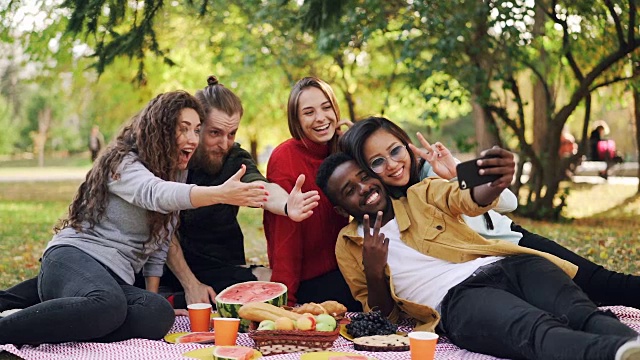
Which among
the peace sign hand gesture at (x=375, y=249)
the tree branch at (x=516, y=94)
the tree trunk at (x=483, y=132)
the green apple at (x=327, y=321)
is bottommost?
the green apple at (x=327, y=321)

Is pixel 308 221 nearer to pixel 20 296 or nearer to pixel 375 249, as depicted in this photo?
pixel 375 249

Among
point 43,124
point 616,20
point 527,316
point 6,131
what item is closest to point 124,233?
point 527,316

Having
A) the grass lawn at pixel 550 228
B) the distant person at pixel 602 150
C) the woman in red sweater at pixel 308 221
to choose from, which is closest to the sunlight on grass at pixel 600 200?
the grass lawn at pixel 550 228

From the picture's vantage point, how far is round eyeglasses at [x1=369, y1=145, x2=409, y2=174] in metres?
4.93

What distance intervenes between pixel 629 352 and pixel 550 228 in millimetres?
9080

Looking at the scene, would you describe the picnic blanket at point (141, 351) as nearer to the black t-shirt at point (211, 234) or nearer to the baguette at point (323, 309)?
the baguette at point (323, 309)

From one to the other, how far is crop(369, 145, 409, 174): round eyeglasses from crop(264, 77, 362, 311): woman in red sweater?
26.0 inches

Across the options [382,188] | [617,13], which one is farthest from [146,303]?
[617,13]

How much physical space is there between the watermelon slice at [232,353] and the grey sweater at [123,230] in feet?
3.18

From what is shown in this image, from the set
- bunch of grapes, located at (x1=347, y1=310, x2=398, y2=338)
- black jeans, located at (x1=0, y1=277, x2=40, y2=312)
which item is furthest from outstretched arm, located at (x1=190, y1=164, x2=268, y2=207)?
black jeans, located at (x1=0, y1=277, x2=40, y2=312)

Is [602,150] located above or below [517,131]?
below

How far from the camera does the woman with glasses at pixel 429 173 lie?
193 inches

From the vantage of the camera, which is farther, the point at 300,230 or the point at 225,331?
the point at 300,230

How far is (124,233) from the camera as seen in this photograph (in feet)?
16.0
